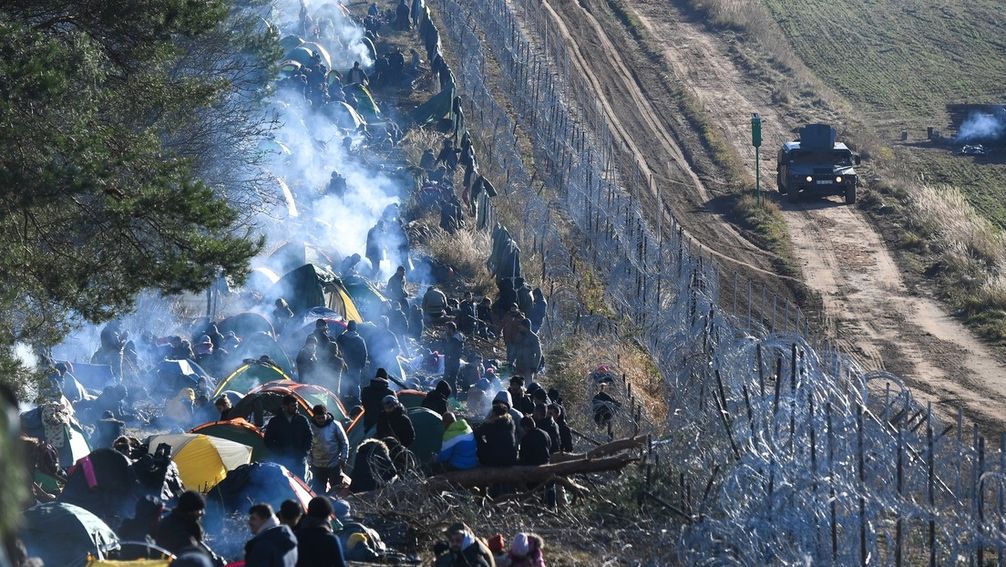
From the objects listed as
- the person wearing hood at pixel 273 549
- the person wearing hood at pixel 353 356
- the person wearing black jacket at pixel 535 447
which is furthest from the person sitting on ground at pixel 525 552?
the person wearing hood at pixel 353 356

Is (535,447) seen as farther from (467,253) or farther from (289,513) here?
(467,253)

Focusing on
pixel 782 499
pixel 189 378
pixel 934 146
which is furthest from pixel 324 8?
pixel 782 499

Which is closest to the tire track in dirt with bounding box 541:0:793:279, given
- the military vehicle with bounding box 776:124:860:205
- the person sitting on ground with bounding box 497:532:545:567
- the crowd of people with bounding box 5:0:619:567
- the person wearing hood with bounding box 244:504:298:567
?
Answer: the military vehicle with bounding box 776:124:860:205

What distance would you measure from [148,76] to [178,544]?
6.96m

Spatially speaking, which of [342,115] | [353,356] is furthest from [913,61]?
[353,356]

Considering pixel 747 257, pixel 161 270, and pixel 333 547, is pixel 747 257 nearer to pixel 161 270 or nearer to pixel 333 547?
pixel 161 270

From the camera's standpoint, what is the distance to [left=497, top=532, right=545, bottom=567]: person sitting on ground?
8188 mm

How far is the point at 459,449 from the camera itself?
11492 mm

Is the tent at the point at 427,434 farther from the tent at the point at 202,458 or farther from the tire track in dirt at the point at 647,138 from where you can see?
the tire track in dirt at the point at 647,138

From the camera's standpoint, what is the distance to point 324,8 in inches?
1646

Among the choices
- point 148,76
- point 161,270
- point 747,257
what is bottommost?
point 747,257

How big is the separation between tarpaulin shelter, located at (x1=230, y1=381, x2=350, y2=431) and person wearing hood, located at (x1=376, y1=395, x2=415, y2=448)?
1.31m

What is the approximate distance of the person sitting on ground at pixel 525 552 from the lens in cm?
819

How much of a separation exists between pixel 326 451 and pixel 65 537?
138 inches
